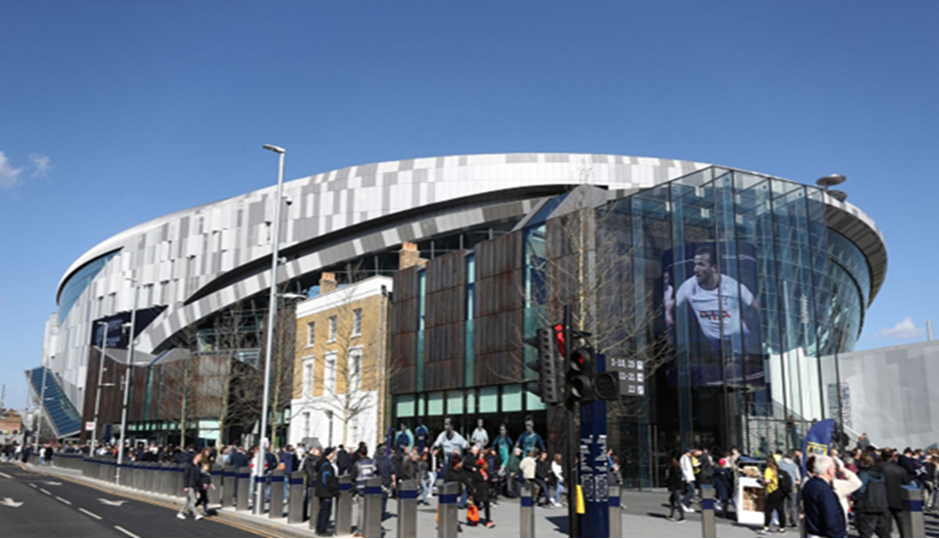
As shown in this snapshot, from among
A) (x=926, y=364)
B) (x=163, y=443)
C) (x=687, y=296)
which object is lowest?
(x=163, y=443)

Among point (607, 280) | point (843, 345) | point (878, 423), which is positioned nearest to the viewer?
point (607, 280)

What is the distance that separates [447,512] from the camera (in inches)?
542

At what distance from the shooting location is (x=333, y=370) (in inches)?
1614

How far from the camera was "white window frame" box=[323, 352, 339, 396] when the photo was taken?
40.8 m

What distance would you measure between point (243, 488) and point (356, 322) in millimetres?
20640

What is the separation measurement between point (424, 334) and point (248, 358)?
2507 cm

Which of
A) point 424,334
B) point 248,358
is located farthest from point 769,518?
point 248,358

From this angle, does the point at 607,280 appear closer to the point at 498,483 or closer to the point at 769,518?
the point at 498,483

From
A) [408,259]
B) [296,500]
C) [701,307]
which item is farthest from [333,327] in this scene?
[296,500]

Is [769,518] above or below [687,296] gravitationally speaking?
below

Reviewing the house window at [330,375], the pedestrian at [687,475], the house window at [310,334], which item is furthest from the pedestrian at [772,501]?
the house window at [310,334]

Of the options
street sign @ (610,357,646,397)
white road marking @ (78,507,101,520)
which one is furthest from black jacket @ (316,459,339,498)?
white road marking @ (78,507,101,520)

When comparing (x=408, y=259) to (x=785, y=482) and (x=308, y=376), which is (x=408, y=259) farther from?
(x=785, y=482)

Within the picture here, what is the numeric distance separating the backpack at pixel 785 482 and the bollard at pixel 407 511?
7.53 meters
